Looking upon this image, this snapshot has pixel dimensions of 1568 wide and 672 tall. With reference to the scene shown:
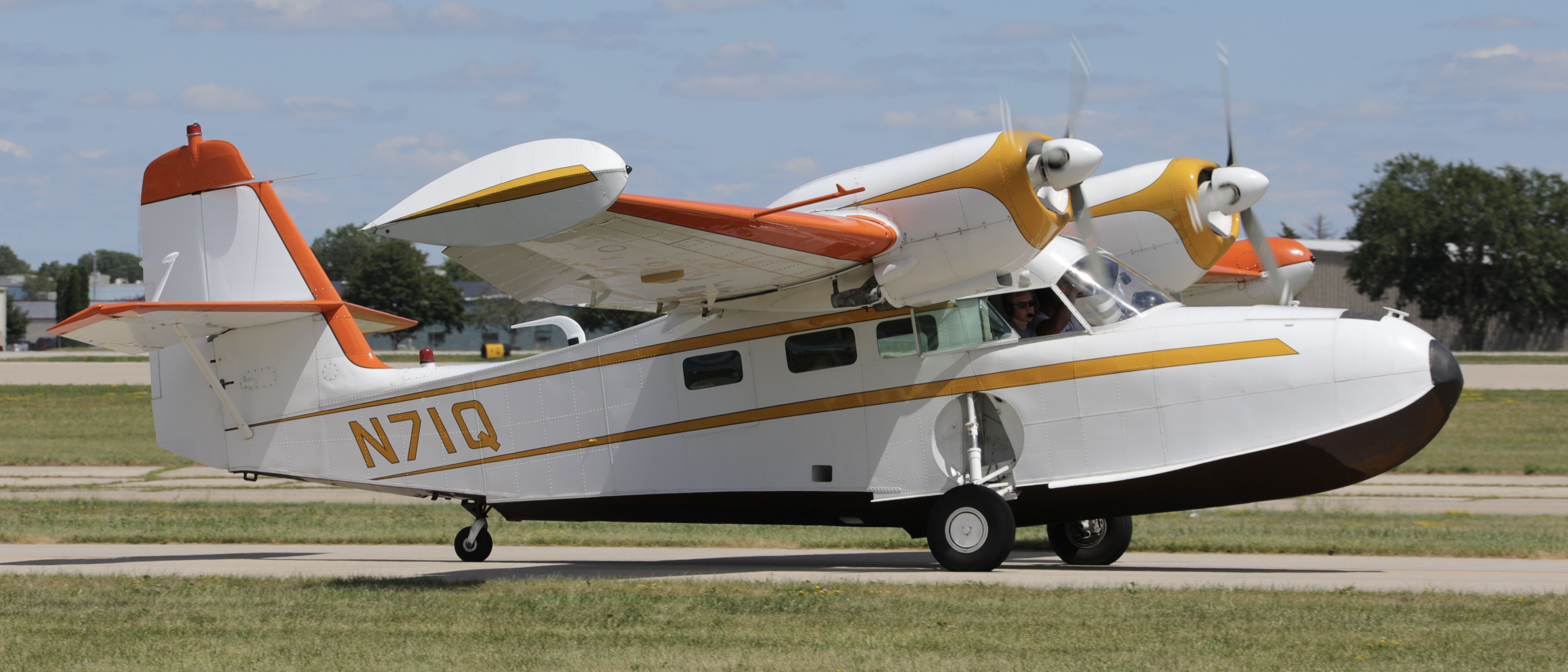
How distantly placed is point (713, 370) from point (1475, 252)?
7266cm

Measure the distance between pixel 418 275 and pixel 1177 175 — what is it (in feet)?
287

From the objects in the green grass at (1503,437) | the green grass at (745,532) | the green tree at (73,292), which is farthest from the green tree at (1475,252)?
the green tree at (73,292)

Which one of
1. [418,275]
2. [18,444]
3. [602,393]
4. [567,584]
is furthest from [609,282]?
[418,275]

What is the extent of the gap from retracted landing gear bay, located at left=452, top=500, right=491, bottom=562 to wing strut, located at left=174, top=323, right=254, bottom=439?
2.21 m

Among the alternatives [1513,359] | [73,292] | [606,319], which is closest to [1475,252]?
[1513,359]

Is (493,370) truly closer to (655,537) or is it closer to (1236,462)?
(655,537)

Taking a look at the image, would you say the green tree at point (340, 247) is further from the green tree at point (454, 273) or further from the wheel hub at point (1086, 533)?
the wheel hub at point (1086, 533)

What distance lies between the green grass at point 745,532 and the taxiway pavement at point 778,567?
0.35 meters

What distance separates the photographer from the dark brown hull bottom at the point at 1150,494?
9.52 meters

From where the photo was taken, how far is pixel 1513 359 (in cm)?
5859

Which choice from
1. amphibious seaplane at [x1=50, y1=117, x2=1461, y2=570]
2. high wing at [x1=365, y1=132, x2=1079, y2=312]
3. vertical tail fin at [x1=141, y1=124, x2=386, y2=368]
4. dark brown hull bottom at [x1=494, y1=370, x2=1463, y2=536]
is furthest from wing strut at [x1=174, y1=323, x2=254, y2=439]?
high wing at [x1=365, y1=132, x2=1079, y2=312]

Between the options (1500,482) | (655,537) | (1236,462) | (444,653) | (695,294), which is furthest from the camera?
(1500,482)

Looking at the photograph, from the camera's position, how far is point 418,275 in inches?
3691

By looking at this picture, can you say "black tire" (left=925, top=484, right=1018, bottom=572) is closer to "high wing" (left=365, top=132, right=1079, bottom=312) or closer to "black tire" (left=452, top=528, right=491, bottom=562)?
"high wing" (left=365, top=132, right=1079, bottom=312)
